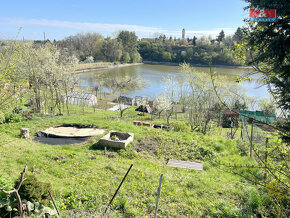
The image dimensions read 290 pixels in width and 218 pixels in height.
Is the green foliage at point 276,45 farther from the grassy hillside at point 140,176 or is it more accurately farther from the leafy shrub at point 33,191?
the leafy shrub at point 33,191

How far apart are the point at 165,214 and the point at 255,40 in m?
3.81

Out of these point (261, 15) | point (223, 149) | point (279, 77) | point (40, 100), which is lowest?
point (223, 149)

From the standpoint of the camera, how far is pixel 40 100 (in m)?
15.0

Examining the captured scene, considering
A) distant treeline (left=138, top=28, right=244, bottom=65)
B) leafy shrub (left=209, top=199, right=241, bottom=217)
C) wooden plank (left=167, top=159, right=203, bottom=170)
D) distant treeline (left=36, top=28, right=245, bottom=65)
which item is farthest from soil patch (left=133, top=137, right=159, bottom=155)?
distant treeline (left=138, top=28, right=244, bottom=65)

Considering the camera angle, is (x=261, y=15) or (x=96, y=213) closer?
(x=261, y=15)

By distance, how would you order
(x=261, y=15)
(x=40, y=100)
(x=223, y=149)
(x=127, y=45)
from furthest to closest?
(x=127, y=45) → (x=40, y=100) → (x=223, y=149) → (x=261, y=15)

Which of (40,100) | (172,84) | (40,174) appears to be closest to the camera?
(40,174)

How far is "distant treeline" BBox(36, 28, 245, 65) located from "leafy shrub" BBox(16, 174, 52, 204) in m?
58.9

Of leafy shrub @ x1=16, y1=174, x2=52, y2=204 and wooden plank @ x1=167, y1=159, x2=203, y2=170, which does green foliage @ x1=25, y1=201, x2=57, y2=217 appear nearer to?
leafy shrub @ x1=16, y1=174, x2=52, y2=204

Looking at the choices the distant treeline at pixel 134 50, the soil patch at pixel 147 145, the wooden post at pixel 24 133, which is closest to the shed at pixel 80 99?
the wooden post at pixel 24 133

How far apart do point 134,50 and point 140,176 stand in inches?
3115

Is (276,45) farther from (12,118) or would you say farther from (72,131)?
(12,118)

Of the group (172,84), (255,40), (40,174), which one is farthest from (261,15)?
(172,84)

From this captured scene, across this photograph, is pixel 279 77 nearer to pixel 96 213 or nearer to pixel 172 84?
pixel 96 213
